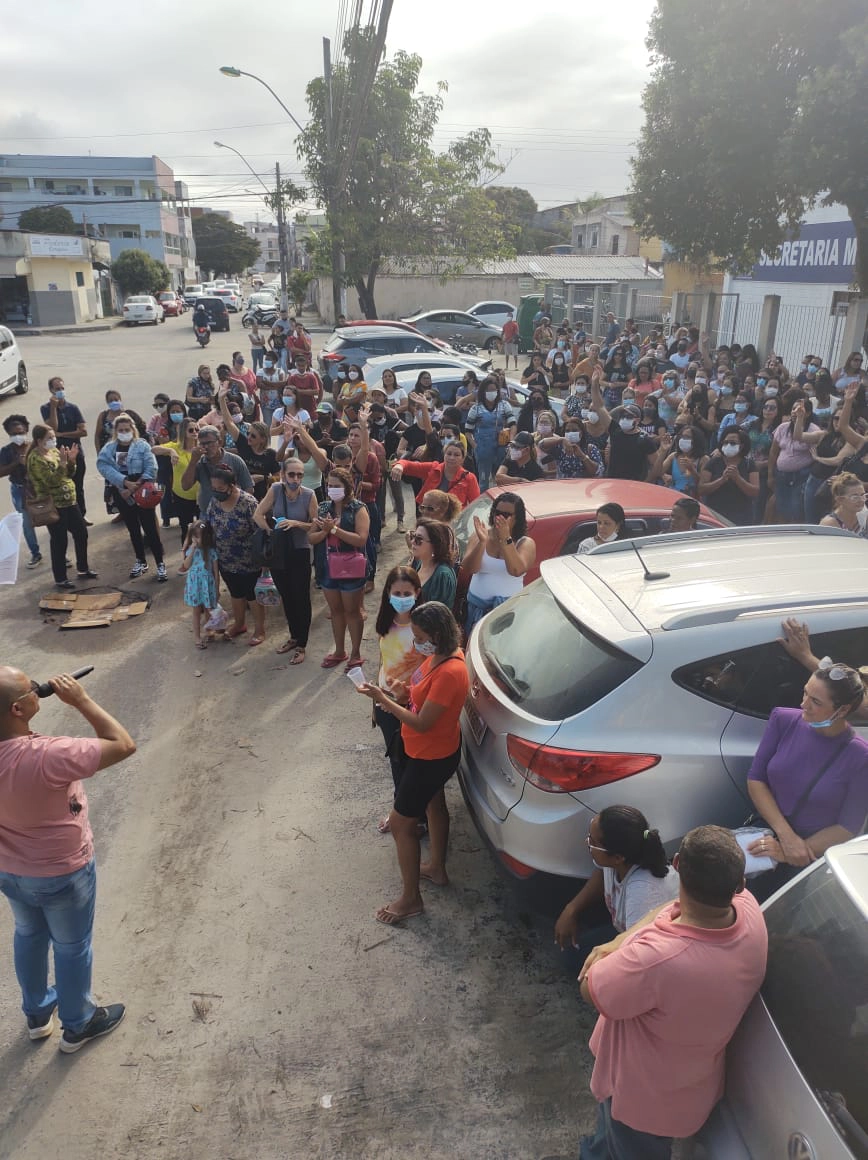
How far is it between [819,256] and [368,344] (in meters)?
9.90

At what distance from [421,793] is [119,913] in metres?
1.73

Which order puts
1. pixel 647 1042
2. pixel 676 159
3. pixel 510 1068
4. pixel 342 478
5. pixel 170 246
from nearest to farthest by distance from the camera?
pixel 647 1042 < pixel 510 1068 < pixel 342 478 < pixel 676 159 < pixel 170 246

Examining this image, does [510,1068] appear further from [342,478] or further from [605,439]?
[605,439]

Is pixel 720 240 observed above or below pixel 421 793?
above

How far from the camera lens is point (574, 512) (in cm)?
621

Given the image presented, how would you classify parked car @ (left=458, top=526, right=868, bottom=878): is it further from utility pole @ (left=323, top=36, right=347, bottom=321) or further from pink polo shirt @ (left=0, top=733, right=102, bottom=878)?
utility pole @ (left=323, top=36, right=347, bottom=321)

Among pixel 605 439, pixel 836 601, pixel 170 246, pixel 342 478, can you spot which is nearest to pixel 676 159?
pixel 605 439

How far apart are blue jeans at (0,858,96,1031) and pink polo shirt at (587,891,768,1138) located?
208 centimetres

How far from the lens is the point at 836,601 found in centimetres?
366

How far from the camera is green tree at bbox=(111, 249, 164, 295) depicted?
177 feet

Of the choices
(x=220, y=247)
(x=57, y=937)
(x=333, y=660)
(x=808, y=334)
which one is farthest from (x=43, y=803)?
(x=220, y=247)

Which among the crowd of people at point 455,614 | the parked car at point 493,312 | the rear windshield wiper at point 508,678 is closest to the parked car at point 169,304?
the parked car at point 493,312

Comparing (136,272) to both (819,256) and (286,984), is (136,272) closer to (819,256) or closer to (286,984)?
(819,256)

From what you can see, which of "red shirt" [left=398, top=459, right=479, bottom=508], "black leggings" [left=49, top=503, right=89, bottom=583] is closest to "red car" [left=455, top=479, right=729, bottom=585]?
"red shirt" [left=398, top=459, right=479, bottom=508]
